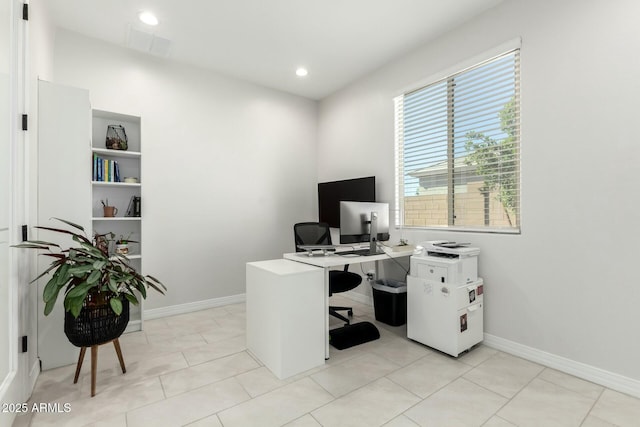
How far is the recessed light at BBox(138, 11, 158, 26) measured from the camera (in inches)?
109

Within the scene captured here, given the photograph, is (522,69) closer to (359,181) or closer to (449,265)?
(449,265)

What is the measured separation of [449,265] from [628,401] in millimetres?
1297

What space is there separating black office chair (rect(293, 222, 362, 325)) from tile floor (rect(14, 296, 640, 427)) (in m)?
0.63

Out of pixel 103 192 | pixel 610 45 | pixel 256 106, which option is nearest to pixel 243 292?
pixel 103 192

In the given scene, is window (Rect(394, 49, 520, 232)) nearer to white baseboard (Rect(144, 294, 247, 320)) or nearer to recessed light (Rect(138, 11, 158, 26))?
white baseboard (Rect(144, 294, 247, 320))

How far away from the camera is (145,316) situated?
3.37 meters

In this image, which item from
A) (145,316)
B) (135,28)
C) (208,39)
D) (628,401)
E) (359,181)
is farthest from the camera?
(359,181)

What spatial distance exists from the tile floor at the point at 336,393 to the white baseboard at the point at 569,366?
0.06m

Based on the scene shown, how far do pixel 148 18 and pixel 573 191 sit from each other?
156 inches

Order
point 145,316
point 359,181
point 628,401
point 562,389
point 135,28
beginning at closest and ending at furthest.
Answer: point 628,401 → point 562,389 → point 135,28 → point 145,316 → point 359,181

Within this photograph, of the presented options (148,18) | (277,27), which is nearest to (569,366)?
(277,27)

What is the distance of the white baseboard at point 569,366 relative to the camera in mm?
1966

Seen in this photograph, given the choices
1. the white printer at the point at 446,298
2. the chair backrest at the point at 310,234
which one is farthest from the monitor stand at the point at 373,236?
the chair backrest at the point at 310,234

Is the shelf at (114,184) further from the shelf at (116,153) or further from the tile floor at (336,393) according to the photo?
the tile floor at (336,393)
